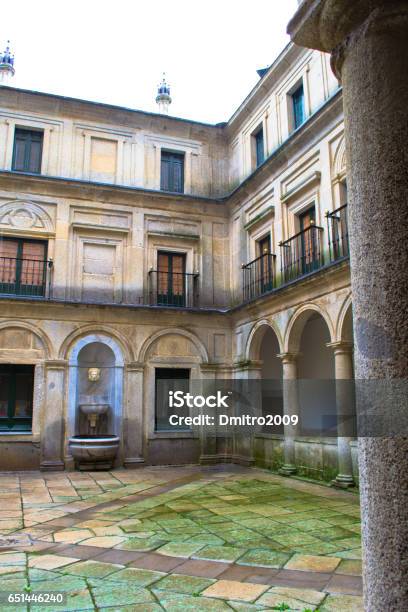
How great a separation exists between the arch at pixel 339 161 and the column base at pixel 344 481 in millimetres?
5670

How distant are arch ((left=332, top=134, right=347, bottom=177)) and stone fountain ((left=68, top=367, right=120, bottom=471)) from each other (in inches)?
288

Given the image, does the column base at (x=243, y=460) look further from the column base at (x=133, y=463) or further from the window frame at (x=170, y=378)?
the column base at (x=133, y=463)

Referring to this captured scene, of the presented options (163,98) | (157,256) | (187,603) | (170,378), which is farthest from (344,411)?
(163,98)

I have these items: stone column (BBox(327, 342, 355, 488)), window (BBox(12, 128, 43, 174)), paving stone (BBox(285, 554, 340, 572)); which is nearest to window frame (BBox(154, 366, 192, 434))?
stone column (BBox(327, 342, 355, 488))

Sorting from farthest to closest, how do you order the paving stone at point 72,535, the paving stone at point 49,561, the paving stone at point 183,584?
the paving stone at point 72,535 → the paving stone at point 49,561 → the paving stone at point 183,584

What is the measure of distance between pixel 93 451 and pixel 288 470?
172 inches

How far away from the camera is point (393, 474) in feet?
5.02

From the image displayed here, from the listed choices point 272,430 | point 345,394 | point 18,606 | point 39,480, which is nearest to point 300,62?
point 345,394

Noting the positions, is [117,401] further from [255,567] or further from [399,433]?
[399,433]

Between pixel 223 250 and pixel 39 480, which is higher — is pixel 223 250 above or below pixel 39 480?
above

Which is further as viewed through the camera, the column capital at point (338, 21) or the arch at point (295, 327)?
the arch at point (295, 327)

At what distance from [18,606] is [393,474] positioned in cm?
340

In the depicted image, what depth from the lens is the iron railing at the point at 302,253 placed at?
35.5ft

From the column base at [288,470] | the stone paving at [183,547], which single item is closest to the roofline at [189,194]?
the column base at [288,470]
